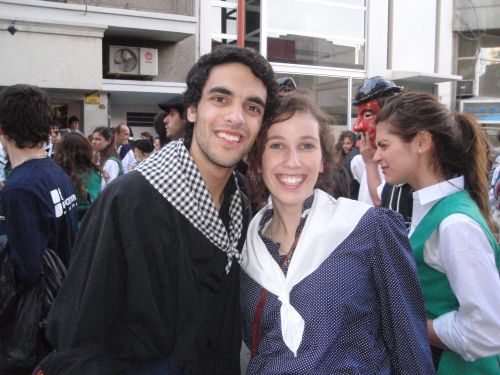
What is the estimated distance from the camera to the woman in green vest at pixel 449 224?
176cm

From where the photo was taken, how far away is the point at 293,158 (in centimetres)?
185

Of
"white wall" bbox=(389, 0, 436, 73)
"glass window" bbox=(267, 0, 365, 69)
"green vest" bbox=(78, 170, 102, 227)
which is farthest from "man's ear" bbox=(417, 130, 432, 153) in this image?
"white wall" bbox=(389, 0, 436, 73)

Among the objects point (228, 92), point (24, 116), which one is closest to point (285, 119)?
point (228, 92)

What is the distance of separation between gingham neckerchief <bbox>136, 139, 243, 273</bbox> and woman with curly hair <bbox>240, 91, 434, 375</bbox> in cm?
17

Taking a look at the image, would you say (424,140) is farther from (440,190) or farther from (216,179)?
(216,179)

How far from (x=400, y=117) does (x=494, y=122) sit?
1632cm

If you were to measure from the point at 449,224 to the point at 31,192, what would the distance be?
6.92ft

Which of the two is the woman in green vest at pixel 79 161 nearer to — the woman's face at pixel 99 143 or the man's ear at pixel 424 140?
the woman's face at pixel 99 143

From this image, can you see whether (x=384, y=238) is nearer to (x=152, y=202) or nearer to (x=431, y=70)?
(x=152, y=202)

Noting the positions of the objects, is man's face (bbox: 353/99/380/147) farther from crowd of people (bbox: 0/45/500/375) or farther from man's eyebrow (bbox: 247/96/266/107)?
man's eyebrow (bbox: 247/96/266/107)

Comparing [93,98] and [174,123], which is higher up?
[93,98]

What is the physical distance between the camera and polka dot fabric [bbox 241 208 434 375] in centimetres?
159

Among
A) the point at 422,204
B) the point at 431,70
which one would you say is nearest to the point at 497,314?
the point at 422,204

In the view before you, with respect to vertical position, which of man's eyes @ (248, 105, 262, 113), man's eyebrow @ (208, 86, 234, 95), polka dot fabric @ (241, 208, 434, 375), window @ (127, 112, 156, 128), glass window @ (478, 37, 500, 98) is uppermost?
glass window @ (478, 37, 500, 98)
